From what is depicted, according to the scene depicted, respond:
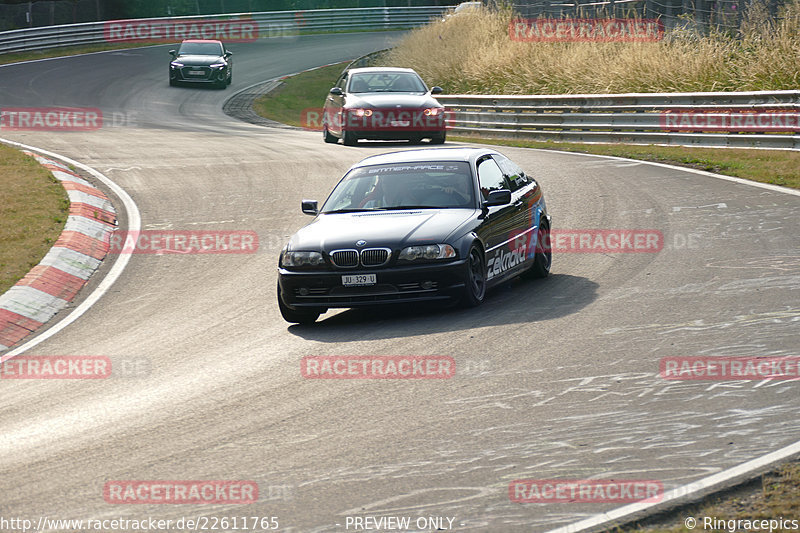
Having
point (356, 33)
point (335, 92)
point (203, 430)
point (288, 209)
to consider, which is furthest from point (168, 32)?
point (203, 430)

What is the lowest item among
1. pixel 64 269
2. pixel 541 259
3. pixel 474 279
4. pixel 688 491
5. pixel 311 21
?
pixel 311 21

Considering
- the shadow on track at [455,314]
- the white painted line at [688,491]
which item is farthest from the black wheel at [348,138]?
the white painted line at [688,491]

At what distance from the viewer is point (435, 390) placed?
7.55 meters

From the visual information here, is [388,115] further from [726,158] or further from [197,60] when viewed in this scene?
[197,60]

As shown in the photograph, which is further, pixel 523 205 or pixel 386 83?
pixel 386 83

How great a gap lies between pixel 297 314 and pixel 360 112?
14.8 metres

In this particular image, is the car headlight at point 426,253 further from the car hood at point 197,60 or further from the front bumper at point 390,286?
the car hood at point 197,60

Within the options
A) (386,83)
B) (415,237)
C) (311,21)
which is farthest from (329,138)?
(311,21)

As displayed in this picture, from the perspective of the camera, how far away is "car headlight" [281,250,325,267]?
10.1m

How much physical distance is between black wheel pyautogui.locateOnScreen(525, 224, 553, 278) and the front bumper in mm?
1929

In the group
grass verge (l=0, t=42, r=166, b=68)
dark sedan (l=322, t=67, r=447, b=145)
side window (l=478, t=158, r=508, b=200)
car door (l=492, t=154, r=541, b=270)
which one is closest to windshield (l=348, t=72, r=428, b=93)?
dark sedan (l=322, t=67, r=447, b=145)

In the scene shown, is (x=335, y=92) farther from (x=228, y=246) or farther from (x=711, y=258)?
(x=711, y=258)

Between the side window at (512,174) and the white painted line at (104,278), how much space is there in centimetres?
457

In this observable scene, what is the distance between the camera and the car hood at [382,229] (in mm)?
10023
